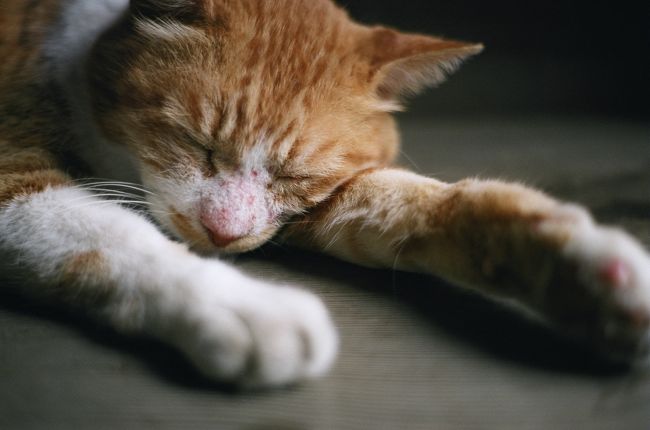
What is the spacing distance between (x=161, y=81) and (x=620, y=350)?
2.79ft

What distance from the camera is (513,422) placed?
70 centimetres

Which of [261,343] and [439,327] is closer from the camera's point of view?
[261,343]

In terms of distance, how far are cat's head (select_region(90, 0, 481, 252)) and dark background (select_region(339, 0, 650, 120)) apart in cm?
108

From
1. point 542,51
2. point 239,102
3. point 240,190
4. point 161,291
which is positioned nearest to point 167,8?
point 239,102

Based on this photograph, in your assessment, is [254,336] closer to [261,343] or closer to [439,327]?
[261,343]

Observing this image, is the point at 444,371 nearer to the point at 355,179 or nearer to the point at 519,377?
the point at 519,377

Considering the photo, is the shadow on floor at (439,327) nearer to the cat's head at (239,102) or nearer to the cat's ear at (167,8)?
the cat's head at (239,102)

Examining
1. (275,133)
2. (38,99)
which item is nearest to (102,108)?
(38,99)

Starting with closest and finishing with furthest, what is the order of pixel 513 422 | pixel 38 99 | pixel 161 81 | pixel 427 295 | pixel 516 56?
pixel 513 422
pixel 427 295
pixel 161 81
pixel 38 99
pixel 516 56

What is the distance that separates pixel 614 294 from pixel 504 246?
16 centimetres

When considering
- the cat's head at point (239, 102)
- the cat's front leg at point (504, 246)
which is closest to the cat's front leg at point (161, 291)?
the cat's head at point (239, 102)

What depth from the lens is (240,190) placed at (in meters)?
1.01

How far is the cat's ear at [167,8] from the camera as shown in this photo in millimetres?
1045

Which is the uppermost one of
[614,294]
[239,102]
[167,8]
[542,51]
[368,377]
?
[542,51]
